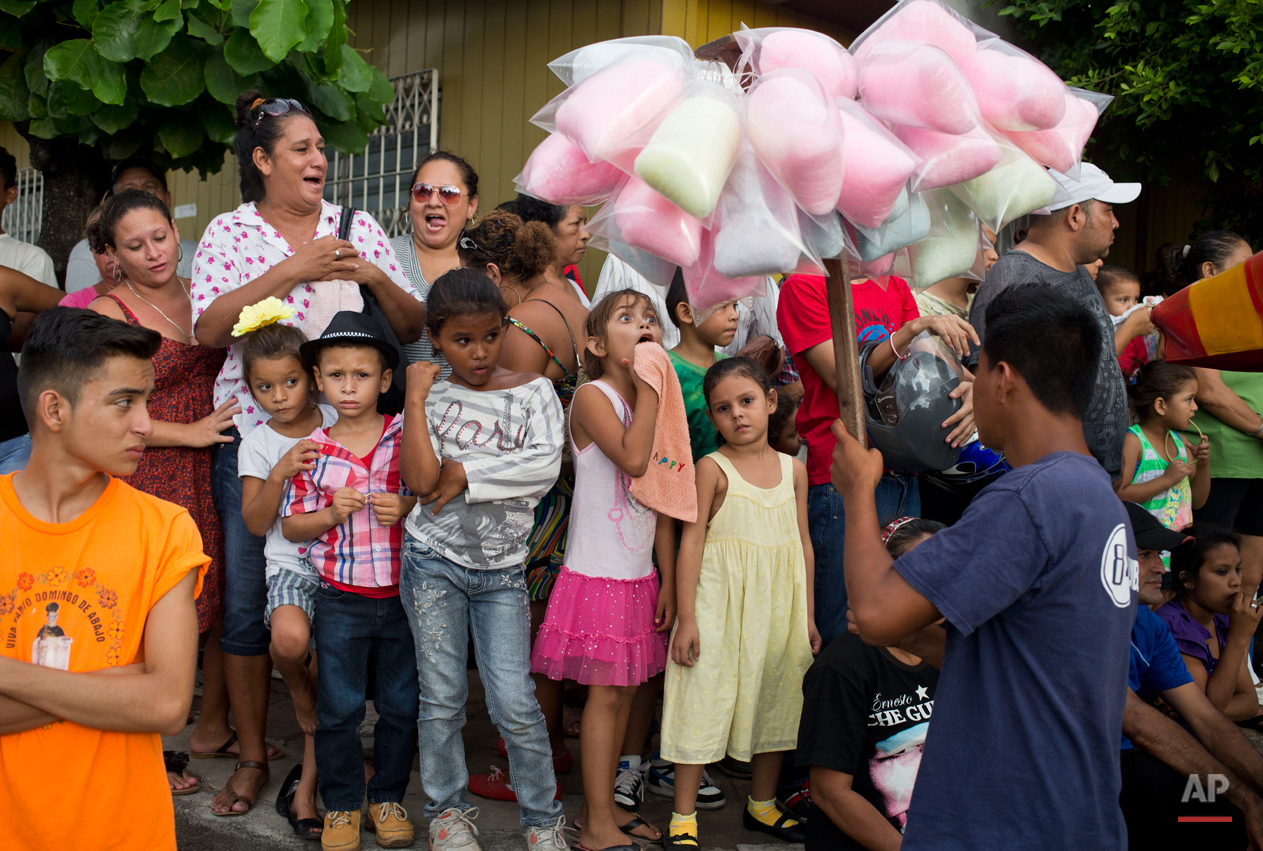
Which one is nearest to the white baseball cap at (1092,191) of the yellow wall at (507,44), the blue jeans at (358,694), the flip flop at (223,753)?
the blue jeans at (358,694)

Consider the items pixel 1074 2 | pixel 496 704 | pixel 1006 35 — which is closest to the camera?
pixel 496 704

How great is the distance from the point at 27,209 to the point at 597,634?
12174mm

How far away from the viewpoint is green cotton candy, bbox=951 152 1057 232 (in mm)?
2051

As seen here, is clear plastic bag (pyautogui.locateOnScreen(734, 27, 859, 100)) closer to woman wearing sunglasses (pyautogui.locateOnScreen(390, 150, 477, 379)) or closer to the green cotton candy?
the green cotton candy

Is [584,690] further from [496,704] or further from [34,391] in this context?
[34,391]

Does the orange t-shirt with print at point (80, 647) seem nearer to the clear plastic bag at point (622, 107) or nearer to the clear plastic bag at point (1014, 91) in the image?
the clear plastic bag at point (622, 107)

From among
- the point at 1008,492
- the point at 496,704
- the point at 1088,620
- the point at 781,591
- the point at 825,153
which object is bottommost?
the point at 496,704

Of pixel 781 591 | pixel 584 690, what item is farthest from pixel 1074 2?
pixel 584 690

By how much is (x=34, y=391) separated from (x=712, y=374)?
2147 mm

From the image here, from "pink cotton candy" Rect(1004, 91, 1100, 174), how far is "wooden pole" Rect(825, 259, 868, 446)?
18.1 inches

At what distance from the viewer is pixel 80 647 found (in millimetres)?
1955

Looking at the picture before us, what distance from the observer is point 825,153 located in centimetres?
174

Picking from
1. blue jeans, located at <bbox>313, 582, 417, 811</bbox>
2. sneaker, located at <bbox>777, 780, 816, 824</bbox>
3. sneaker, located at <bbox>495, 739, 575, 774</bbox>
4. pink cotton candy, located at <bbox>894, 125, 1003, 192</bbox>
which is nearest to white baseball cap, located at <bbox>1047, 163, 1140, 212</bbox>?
pink cotton candy, located at <bbox>894, 125, 1003, 192</bbox>

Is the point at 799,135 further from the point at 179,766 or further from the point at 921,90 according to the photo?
the point at 179,766
